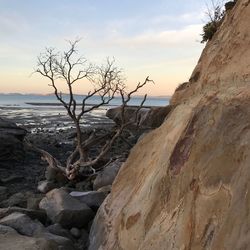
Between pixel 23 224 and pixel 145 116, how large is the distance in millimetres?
12401

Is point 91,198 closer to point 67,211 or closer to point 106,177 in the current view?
point 67,211

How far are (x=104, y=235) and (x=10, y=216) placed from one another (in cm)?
195

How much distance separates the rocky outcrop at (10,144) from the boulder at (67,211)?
9.11 m

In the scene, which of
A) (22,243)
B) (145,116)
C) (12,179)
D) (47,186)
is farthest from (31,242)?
(145,116)

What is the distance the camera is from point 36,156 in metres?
18.8

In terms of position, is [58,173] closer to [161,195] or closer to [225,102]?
[161,195]

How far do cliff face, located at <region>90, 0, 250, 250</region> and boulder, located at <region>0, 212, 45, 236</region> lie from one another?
91 cm

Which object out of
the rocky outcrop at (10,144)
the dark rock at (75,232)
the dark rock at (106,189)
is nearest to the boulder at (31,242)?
the dark rock at (75,232)

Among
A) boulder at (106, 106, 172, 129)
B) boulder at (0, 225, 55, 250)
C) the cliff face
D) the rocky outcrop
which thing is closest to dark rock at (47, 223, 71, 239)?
the cliff face

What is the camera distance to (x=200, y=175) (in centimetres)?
452

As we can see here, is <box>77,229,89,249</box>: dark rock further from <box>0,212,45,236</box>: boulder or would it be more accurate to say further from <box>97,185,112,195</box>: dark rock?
<box>97,185,112,195</box>: dark rock

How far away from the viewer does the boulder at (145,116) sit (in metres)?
12.7

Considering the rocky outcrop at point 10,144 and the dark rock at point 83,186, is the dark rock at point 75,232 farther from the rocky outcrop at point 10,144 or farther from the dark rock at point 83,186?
the rocky outcrop at point 10,144

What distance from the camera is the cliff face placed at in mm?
3951
